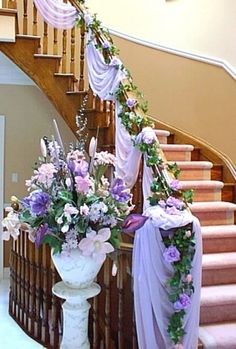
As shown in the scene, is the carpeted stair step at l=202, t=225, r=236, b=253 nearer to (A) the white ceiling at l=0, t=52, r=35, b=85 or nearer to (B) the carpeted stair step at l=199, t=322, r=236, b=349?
(B) the carpeted stair step at l=199, t=322, r=236, b=349

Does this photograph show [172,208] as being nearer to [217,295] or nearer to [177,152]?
[217,295]

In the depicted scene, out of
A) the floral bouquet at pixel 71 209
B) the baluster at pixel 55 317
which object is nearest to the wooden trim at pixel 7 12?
the baluster at pixel 55 317

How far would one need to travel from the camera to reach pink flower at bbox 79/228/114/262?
4.91 ft

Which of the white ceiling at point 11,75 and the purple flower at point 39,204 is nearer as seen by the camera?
the purple flower at point 39,204

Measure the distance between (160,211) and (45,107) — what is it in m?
A: 3.66

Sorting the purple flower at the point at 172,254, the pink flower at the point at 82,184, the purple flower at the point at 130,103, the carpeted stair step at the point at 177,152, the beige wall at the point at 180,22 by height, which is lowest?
the purple flower at the point at 172,254

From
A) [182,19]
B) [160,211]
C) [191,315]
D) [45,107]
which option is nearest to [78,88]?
[45,107]

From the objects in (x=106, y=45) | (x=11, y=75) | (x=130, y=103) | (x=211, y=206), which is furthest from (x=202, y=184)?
(x=11, y=75)

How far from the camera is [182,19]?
5.19m

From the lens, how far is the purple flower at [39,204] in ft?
5.08

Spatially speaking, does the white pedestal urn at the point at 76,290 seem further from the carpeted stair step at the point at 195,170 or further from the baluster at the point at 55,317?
the carpeted stair step at the point at 195,170

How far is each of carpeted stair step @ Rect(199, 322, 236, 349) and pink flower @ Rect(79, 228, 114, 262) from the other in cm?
131

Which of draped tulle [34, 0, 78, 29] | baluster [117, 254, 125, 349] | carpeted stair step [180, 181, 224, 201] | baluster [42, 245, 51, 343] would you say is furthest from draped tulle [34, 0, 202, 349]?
draped tulle [34, 0, 78, 29]

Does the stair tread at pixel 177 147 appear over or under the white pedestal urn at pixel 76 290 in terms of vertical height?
over
